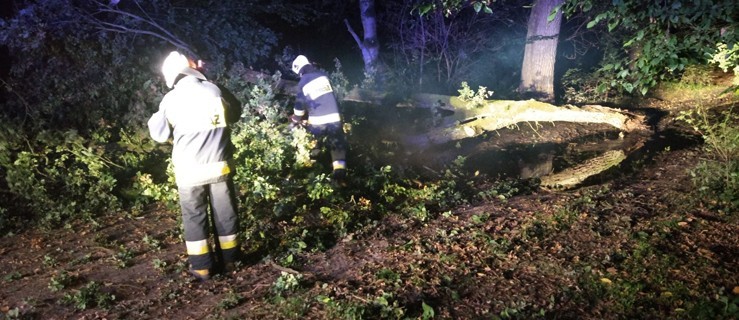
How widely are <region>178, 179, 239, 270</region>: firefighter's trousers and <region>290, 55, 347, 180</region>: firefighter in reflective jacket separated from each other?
7.30 ft

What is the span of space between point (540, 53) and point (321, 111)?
229 inches

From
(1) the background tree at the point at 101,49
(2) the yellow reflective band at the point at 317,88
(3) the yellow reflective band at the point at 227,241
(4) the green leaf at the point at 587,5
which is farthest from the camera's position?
(1) the background tree at the point at 101,49

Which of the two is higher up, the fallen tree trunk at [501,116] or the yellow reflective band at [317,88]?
the yellow reflective band at [317,88]

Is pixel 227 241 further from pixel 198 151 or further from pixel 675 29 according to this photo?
pixel 675 29

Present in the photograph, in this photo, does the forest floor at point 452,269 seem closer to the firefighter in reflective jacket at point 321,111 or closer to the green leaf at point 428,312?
the green leaf at point 428,312

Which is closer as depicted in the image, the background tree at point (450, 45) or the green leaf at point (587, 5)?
the green leaf at point (587, 5)

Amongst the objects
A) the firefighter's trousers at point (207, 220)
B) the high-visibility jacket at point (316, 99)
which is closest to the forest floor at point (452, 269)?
the firefighter's trousers at point (207, 220)

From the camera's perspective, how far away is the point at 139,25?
8.24 metres

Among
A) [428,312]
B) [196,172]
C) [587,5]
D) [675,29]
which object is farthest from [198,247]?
[675,29]

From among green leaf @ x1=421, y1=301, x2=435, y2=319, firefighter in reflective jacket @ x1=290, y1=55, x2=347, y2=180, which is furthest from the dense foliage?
firefighter in reflective jacket @ x1=290, y1=55, x2=347, y2=180

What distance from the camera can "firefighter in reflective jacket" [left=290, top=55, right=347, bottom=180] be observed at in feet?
20.0

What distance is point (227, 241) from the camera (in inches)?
159

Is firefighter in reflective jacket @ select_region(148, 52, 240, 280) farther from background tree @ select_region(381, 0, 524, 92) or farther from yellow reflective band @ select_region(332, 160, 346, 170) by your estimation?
Answer: background tree @ select_region(381, 0, 524, 92)

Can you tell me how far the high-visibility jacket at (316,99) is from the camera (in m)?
6.07
